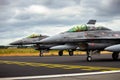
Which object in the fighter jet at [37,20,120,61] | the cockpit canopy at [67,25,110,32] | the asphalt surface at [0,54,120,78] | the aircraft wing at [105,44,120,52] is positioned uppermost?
the cockpit canopy at [67,25,110,32]

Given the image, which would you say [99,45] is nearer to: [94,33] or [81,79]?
[94,33]

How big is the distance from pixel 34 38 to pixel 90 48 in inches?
902

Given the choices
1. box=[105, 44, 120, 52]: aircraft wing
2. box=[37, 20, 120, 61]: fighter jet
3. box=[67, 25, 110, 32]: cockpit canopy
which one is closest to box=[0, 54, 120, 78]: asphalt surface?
box=[105, 44, 120, 52]: aircraft wing

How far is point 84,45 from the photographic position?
1980 cm

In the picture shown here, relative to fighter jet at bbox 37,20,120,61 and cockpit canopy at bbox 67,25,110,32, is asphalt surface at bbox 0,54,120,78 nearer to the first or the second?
fighter jet at bbox 37,20,120,61

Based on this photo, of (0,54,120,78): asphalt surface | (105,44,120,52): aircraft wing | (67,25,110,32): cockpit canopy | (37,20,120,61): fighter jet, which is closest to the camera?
(0,54,120,78): asphalt surface

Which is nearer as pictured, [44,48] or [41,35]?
[44,48]

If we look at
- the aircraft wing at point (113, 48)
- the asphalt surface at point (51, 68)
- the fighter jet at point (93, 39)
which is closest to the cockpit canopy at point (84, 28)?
the fighter jet at point (93, 39)

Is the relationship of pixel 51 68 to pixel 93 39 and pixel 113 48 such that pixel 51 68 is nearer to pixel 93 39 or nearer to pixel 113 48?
pixel 113 48

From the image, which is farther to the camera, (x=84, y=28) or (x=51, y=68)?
(x=84, y=28)

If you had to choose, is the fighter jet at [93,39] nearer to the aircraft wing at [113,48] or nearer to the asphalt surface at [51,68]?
the aircraft wing at [113,48]

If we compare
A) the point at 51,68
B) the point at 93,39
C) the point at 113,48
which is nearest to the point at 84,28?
the point at 93,39

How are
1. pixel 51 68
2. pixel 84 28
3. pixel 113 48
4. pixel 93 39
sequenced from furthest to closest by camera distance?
1. pixel 84 28
2. pixel 93 39
3. pixel 113 48
4. pixel 51 68

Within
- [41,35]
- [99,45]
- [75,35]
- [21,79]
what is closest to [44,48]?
[41,35]
